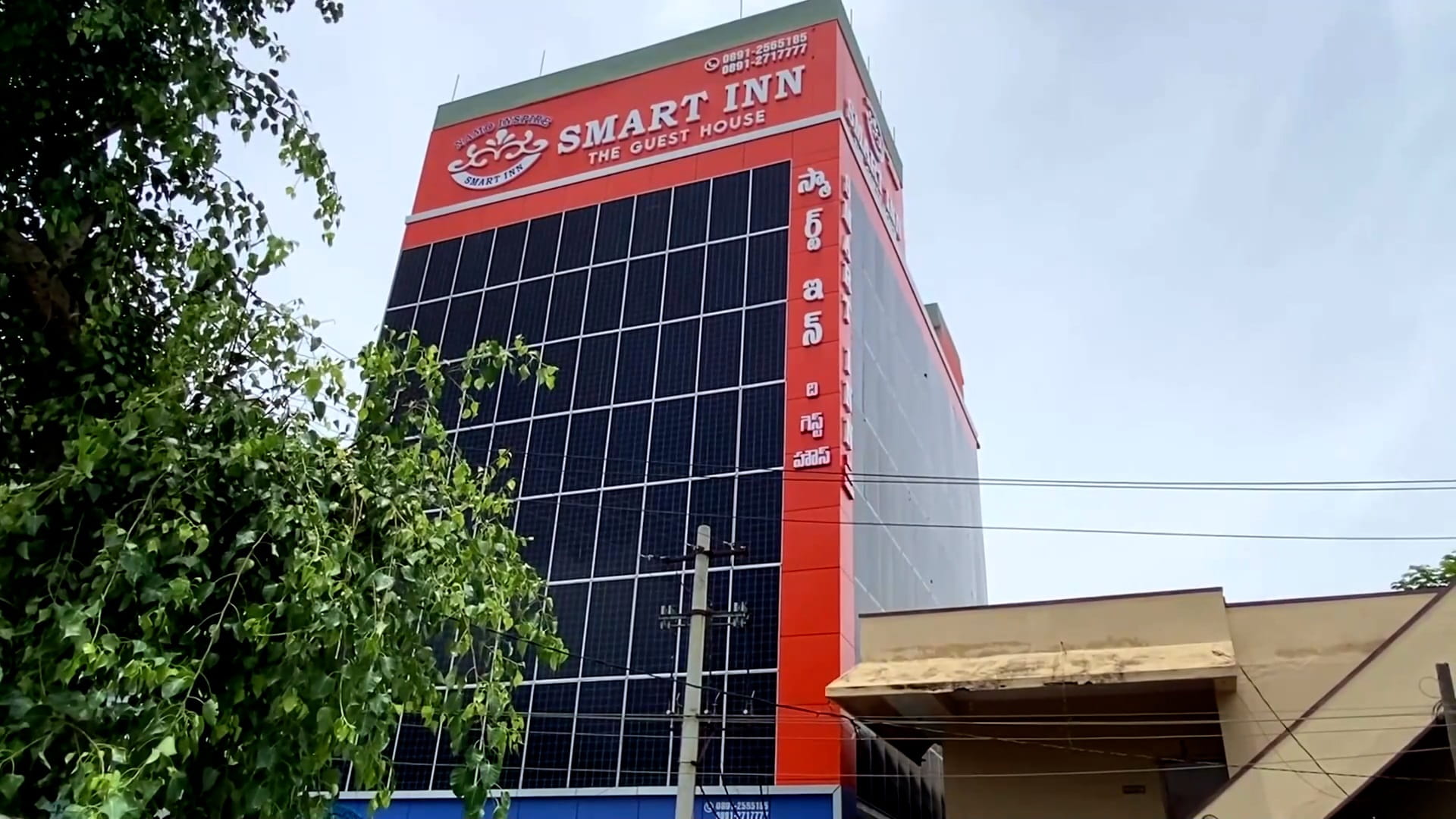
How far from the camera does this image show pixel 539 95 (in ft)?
99.9

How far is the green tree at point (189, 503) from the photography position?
352cm

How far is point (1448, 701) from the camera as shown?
10.5m

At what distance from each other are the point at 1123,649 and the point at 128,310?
1416cm

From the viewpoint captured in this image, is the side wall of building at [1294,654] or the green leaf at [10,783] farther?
the side wall of building at [1294,654]

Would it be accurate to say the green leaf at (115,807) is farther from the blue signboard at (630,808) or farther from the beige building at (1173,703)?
the blue signboard at (630,808)

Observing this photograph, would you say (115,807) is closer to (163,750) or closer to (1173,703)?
(163,750)

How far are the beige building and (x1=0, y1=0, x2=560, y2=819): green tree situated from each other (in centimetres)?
1125

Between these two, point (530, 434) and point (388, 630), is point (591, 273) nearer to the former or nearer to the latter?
point (530, 434)

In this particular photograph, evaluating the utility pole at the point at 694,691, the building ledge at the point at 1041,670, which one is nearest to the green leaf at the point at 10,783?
the utility pole at the point at 694,691

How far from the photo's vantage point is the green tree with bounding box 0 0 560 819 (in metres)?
3.52

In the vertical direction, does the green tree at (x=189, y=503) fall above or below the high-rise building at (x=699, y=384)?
below

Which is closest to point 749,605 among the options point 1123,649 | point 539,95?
point 1123,649

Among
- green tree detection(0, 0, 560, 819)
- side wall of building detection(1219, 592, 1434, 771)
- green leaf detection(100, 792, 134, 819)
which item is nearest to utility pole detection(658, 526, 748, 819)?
side wall of building detection(1219, 592, 1434, 771)

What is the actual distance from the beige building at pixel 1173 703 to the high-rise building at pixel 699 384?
3092 mm
